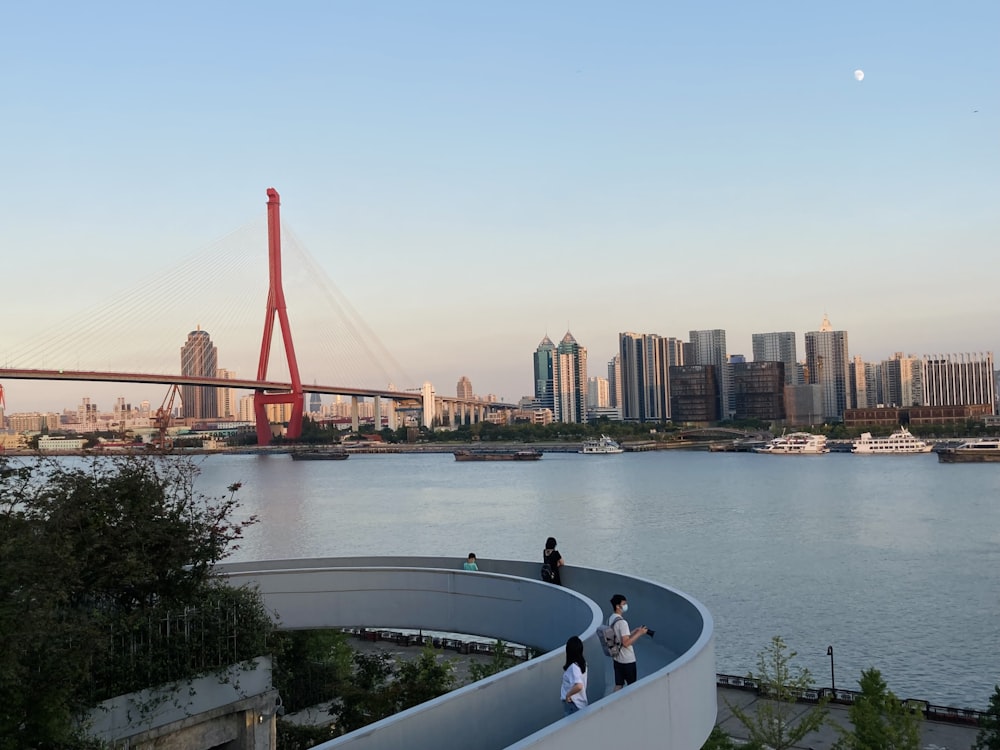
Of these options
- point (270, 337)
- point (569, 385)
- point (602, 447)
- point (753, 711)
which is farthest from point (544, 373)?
point (753, 711)

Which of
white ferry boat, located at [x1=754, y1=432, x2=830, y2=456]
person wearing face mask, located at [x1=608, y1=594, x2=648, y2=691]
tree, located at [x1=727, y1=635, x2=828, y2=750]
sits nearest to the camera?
person wearing face mask, located at [x1=608, y1=594, x2=648, y2=691]

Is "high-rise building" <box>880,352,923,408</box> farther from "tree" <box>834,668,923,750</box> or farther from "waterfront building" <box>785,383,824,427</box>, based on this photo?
"tree" <box>834,668,923,750</box>

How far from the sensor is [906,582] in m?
14.6

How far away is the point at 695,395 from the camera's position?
85.2 metres

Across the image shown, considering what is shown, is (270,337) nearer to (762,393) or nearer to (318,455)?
(318,455)

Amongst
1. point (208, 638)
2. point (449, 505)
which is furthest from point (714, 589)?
point (449, 505)

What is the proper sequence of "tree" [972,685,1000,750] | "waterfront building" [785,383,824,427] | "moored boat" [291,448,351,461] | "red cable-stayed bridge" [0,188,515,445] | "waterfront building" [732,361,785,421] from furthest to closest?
"waterfront building" [785,383,824,427]
"waterfront building" [732,361,785,421]
"moored boat" [291,448,351,461]
"red cable-stayed bridge" [0,188,515,445]
"tree" [972,685,1000,750]

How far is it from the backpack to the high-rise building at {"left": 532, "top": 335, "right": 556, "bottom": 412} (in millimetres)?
118195

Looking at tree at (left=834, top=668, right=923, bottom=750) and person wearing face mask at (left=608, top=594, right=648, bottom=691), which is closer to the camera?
person wearing face mask at (left=608, top=594, right=648, bottom=691)

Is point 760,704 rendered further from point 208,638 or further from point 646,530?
point 646,530

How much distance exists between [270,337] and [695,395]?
58.8 m

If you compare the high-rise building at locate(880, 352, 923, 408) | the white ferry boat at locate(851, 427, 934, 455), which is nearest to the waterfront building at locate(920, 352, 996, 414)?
the high-rise building at locate(880, 352, 923, 408)

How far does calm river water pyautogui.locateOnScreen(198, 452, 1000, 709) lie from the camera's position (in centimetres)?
1123

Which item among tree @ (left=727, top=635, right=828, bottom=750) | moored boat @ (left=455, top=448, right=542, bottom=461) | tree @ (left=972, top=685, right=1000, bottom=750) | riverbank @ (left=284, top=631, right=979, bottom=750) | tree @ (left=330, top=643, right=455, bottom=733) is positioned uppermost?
tree @ (left=330, top=643, right=455, bottom=733)
